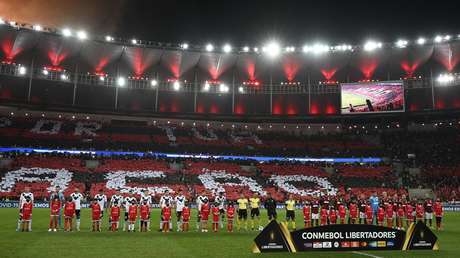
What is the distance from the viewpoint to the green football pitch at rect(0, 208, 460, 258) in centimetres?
1508

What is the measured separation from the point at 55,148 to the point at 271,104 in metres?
35.8

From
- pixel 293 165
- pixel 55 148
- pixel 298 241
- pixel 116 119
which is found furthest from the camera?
pixel 116 119

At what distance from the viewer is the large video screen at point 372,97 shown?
2477 inches

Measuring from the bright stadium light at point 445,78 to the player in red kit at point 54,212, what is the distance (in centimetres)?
6342

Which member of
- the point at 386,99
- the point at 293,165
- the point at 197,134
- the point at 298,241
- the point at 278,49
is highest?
the point at 278,49

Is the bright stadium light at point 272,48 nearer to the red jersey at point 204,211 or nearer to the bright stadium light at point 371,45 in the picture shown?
the bright stadium light at point 371,45

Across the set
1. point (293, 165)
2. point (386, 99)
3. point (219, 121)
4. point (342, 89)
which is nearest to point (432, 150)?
point (386, 99)

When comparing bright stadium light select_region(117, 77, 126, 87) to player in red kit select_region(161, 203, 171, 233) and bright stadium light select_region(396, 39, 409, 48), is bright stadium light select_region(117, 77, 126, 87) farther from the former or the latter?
player in red kit select_region(161, 203, 171, 233)

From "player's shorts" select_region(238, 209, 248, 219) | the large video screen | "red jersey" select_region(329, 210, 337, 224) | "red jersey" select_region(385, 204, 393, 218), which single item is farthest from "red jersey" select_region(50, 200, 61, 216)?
the large video screen

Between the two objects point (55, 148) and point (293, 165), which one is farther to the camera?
point (293, 165)

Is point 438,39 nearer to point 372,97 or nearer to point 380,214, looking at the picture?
point 372,97

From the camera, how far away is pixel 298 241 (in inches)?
620

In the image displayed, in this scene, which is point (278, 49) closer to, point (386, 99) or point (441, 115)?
point (386, 99)

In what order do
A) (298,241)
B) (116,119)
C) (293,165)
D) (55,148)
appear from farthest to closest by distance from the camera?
(116,119)
(293,165)
(55,148)
(298,241)
